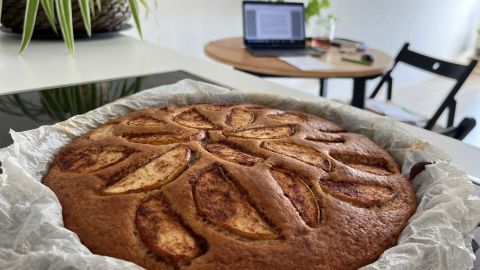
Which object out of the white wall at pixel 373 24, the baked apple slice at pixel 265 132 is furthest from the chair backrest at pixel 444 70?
the baked apple slice at pixel 265 132

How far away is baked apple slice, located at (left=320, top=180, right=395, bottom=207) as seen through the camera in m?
0.52

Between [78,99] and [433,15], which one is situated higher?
[78,99]

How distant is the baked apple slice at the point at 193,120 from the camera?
68cm

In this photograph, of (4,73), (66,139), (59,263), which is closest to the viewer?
(59,263)

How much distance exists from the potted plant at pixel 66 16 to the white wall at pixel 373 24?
3.51 ft

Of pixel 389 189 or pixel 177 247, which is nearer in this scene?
pixel 177 247

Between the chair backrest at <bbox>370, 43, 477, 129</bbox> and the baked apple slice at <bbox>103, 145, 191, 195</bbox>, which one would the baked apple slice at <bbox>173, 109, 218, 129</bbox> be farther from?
the chair backrest at <bbox>370, 43, 477, 129</bbox>

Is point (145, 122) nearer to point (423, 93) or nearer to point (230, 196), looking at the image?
point (230, 196)

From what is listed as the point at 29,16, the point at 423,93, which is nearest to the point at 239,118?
the point at 29,16

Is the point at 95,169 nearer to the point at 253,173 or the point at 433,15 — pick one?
the point at 253,173

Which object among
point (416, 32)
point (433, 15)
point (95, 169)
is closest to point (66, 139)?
point (95, 169)

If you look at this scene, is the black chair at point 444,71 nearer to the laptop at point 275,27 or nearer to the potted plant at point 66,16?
the laptop at point 275,27

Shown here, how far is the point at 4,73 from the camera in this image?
1.04m

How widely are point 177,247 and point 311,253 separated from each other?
0.14 meters
